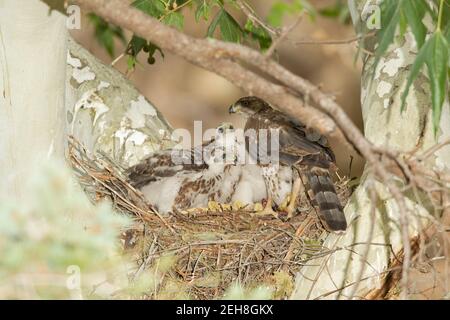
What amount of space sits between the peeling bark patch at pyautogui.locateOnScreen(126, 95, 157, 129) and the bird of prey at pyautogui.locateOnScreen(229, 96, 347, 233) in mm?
1152

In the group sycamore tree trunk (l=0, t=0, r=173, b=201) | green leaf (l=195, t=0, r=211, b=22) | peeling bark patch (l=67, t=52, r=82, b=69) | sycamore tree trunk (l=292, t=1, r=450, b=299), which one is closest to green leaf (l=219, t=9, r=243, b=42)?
green leaf (l=195, t=0, r=211, b=22)

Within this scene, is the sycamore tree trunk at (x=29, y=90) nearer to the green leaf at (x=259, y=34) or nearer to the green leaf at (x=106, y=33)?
the green leaf at (x=259, y=34)

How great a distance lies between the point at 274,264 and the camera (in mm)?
6133

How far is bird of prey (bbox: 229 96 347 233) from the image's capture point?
652 cm

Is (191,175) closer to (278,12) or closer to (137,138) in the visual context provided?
(137,138)

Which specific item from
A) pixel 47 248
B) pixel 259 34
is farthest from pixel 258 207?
pixel 47 248

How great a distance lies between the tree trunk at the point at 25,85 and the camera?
4883mm

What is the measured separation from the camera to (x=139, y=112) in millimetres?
8086

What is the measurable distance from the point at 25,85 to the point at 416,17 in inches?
85.1

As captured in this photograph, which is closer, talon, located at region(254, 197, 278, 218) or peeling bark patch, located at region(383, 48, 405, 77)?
peeling bark patch, located at region(383, 48, 405, 77)

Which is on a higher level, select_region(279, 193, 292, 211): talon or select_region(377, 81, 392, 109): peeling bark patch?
select_region(377, 81, 392, 109): peeling bark patch

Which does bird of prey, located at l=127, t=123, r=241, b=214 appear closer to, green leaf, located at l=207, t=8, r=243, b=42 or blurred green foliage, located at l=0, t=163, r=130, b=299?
green leaf, located at l=207, t=8, r=243, b=42
